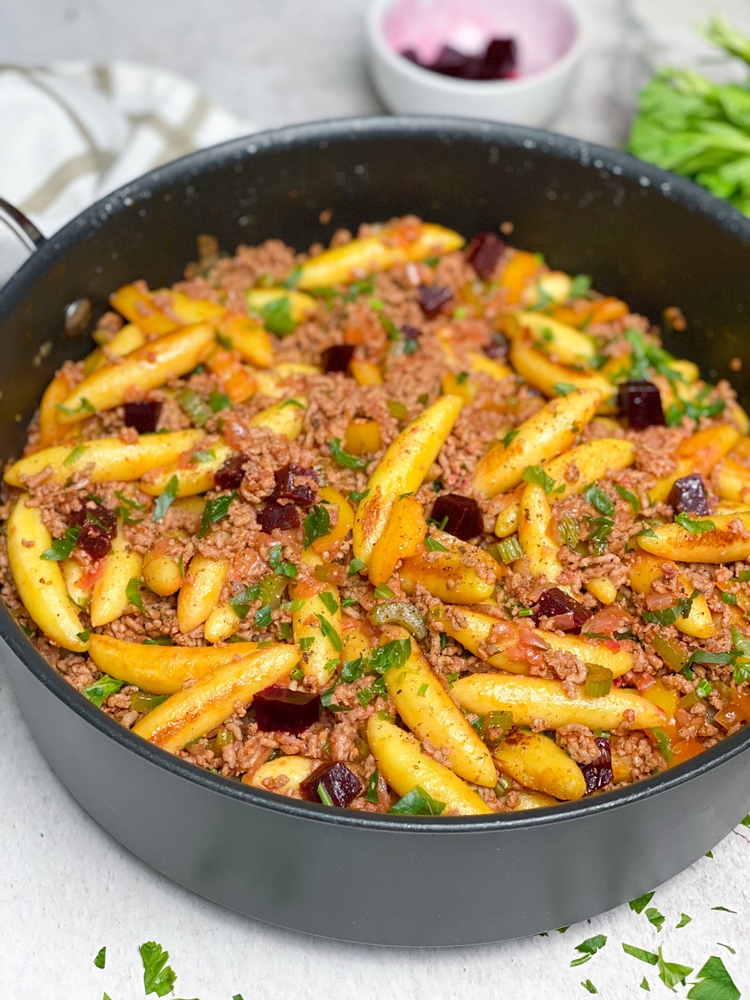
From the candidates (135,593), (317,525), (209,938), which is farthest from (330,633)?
(209,938)

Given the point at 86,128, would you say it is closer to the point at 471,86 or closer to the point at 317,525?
the point at 471,86

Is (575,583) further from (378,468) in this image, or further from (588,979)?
(588,979)

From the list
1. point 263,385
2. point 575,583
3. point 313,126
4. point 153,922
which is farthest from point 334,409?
point 153,922

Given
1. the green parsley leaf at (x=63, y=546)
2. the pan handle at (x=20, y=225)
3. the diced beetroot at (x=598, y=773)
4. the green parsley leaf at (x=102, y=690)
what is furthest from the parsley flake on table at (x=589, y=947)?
the pan handle at (x=20, y=225)

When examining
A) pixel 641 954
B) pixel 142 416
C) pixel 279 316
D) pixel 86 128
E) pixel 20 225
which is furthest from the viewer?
pixel 86 128

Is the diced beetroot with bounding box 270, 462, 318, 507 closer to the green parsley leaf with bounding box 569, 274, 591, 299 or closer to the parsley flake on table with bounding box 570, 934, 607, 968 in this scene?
the parsley flake on table with bounding box 570, 934, 607, 968

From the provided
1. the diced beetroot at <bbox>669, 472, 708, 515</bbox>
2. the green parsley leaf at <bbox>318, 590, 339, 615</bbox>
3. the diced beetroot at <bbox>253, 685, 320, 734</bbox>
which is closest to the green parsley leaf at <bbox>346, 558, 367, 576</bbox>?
the green parsley leaf at <bbox>318, 590, 339, 615</bbox>
